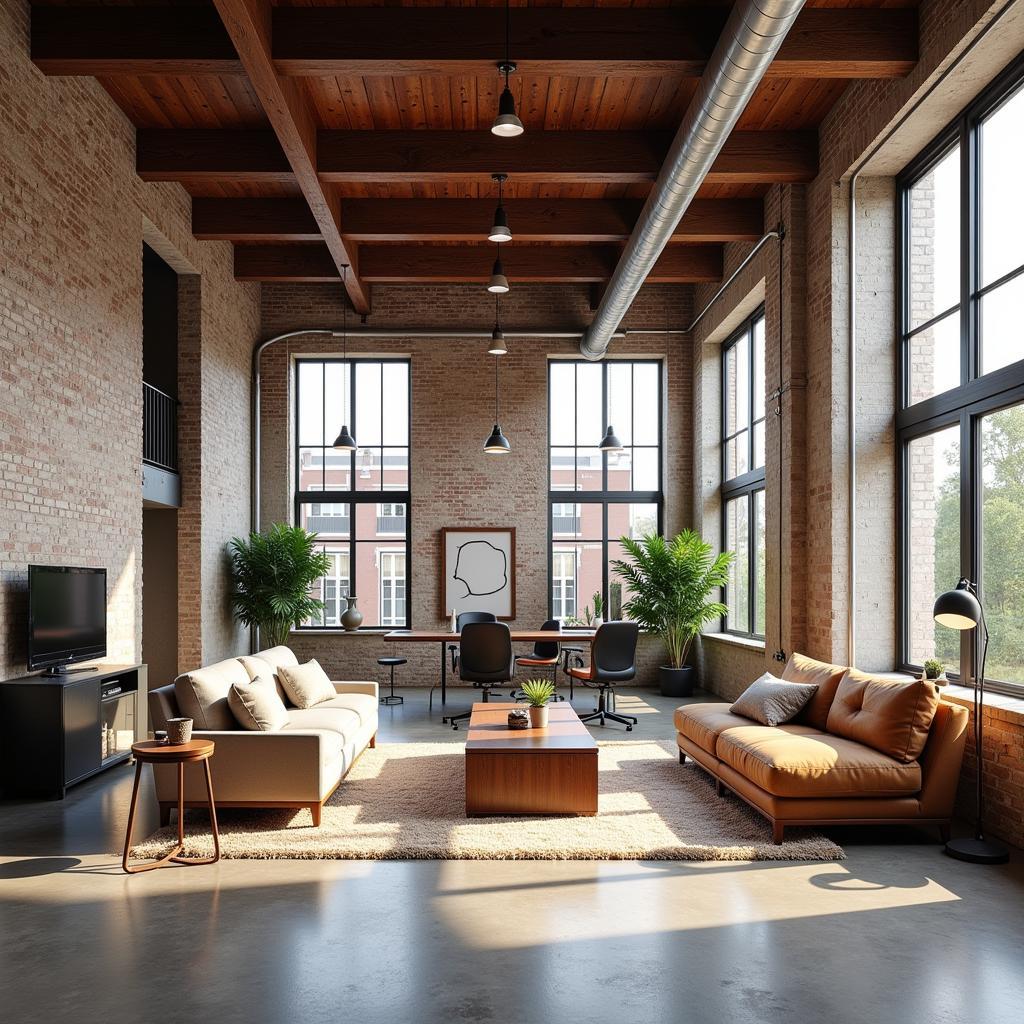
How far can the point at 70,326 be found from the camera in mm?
6852

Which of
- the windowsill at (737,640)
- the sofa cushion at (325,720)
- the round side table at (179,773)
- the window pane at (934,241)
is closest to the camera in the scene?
the round side table at (179,773)

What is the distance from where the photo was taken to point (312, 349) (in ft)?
39.9

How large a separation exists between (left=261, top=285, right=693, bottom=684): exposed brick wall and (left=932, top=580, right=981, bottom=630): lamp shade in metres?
7.17

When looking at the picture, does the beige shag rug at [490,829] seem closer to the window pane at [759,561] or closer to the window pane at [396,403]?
the window pane at [759,561]

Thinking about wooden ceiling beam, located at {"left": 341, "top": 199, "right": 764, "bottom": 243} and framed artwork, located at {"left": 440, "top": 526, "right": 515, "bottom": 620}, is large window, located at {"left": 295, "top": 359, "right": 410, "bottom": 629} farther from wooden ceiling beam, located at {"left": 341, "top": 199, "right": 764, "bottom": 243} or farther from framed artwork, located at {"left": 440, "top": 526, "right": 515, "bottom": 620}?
wooden ceiling beam, located at {"left": 341, "top": 199, "right": 764, "bottom": 243}

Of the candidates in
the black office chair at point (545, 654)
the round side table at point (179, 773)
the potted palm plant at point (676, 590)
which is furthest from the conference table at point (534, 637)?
the round side table at point (179, 773)

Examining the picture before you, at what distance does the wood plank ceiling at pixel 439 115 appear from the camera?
19.4 feet

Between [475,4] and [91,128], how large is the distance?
3157 mm

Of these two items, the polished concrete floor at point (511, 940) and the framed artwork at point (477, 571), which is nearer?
the polished concrete floor at point (511, 940)

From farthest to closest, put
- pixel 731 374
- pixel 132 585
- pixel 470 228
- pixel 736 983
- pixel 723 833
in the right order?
pixel 731 374
pixel 470 228
pixel 132 585
pixel 723 833
pixel 736 983

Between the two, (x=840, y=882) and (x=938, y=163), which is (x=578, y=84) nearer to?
(x=938, y=163)

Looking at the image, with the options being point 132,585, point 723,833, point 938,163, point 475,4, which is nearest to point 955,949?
point 723,833

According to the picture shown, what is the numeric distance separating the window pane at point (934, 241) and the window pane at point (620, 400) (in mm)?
5666

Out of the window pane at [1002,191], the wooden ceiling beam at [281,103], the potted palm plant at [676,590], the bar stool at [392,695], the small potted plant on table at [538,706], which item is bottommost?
the bar stool at [392,695]
